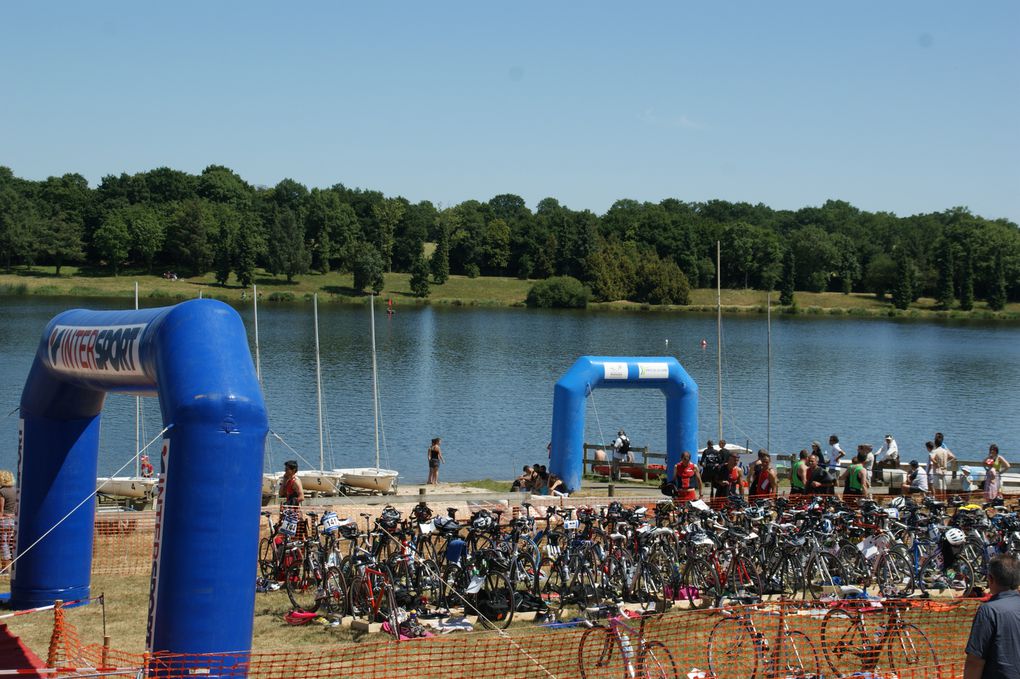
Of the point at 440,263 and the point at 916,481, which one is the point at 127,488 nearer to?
the point at 916,481

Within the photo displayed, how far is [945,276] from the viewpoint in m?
105

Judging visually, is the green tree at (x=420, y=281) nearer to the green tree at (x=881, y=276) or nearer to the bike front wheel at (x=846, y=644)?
the green tree at (x=881, y=276)

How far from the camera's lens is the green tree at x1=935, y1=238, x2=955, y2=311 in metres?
104

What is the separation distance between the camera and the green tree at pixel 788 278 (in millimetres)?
105312

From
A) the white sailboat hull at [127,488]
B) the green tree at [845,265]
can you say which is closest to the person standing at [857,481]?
the white sailboat hull at [127,488]

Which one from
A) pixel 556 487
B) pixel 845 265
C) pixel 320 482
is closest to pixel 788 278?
pixel 845 265

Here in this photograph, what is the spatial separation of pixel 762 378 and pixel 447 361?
16.5m

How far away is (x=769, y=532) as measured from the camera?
12961mm

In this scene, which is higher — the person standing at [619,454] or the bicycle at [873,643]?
the bicycle at [873,643]

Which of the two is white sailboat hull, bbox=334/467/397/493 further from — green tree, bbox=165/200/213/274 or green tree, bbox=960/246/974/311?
green tree, bbox=960/246/974/311

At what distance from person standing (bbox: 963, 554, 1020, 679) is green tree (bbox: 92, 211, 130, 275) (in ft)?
312

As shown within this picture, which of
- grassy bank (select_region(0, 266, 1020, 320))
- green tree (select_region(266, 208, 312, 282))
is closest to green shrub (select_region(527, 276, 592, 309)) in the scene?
grassy bank (select_region(0, 266, 1020, 320))

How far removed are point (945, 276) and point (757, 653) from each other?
341ft

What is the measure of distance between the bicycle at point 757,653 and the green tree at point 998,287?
4099 inches
